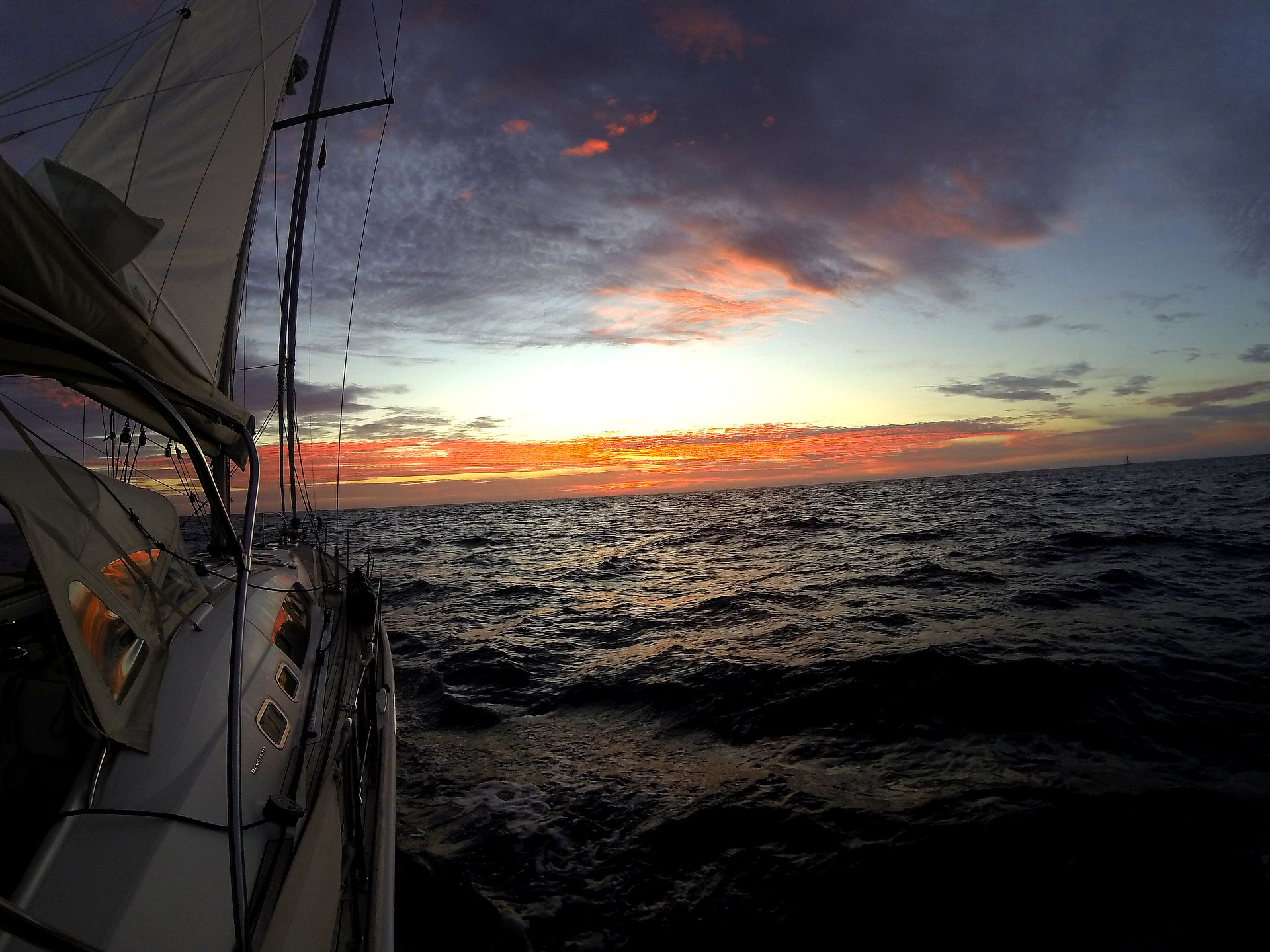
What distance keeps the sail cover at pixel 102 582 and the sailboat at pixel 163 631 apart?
0.9 inches

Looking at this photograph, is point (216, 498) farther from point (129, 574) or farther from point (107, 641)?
point (129, 574)

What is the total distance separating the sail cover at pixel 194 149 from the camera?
5.27 meters

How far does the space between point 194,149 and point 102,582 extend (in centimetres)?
485

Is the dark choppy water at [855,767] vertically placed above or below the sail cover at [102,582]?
below

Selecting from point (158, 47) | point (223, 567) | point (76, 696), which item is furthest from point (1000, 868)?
point (158, 47)

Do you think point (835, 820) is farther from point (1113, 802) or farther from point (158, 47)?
point (158, 47)

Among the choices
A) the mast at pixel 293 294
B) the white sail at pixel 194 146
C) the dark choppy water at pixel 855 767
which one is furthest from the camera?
the mast at pixel 293 294

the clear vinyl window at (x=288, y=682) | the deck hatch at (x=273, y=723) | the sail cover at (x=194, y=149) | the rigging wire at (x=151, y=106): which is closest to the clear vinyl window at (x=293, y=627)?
the clear vinyl window at (x=288, y=682)

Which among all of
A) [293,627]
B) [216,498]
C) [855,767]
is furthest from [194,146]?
[855,767]

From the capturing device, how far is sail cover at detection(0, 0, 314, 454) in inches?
208

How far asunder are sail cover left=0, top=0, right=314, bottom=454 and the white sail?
12 mm

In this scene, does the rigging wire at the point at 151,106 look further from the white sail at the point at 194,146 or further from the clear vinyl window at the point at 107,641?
the clear vinyl window at the point at 107,641

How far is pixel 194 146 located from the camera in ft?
19.8

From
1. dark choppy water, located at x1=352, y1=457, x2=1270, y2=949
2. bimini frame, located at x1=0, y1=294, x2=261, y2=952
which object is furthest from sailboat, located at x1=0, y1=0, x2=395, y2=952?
dark choppy water, located at x1=352, y1=457, x2=1270, y2=949
